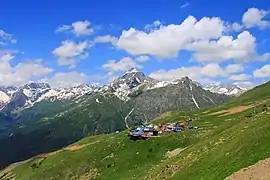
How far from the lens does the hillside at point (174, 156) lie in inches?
2194

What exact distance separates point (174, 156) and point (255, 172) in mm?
38974

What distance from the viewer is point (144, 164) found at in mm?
99750

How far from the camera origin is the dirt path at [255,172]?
43281mm

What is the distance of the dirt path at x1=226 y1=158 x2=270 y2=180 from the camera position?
43.3m

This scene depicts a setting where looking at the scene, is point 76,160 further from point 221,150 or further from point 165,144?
point 221,150

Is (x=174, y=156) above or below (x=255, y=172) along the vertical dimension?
above

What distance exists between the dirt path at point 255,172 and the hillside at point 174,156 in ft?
7.43

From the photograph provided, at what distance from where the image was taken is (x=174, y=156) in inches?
3287

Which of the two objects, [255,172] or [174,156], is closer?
[255,172]

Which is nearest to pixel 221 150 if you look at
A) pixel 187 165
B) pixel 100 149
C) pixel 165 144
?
pixel 187 165

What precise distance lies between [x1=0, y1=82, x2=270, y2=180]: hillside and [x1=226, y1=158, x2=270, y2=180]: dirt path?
7.43 feet

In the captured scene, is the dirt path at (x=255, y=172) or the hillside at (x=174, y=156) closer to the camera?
the dirt path at (x=255, y=172)

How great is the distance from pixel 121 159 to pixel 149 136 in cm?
1876

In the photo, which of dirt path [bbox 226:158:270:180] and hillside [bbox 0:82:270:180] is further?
hillside [bbox 0:82:270:180]
